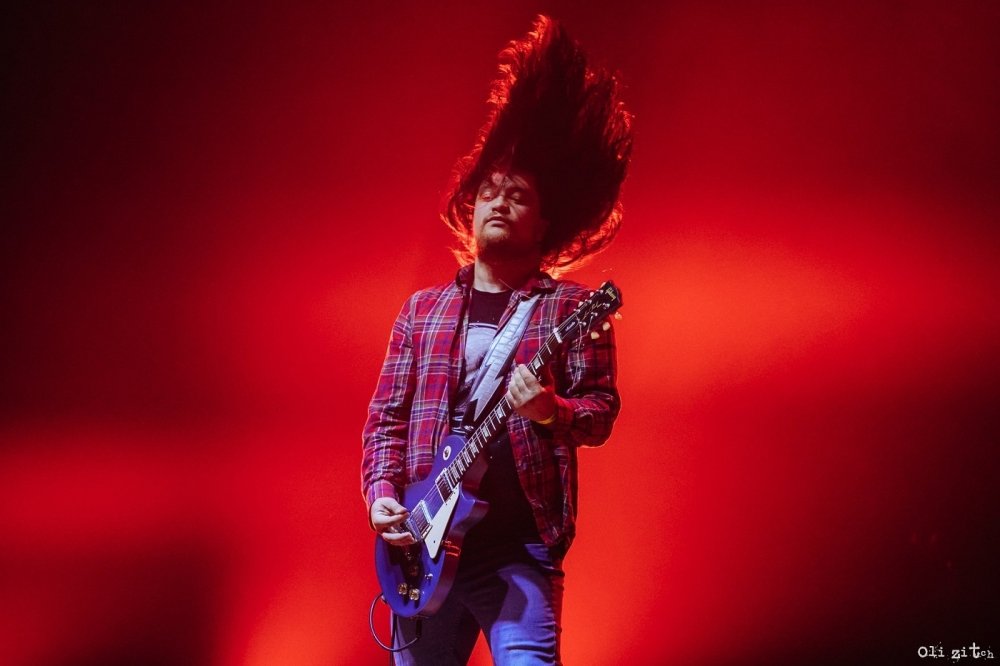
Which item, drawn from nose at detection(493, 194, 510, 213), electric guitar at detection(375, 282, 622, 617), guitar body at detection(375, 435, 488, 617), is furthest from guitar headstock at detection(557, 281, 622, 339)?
nose at detection(493, 194, 510, 213)

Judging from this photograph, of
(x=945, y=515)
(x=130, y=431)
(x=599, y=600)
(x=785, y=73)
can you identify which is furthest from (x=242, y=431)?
(x=945, y=515)

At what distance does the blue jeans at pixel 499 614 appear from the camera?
185 centimetres

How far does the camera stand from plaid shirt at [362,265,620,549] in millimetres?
1952

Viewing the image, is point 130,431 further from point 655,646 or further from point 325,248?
point 655,646

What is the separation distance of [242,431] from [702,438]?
1.94m

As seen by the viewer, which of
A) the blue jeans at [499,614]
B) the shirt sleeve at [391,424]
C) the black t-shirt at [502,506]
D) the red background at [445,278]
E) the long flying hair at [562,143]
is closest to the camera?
the blue jeans at [499,614]

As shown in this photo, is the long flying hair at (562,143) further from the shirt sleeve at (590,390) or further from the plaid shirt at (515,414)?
the shirt sleeve at (590,390)

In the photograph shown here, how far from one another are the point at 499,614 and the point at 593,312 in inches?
30.5

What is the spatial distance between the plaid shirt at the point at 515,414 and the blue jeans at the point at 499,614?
3.9 inches

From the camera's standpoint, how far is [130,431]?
329 centimetres

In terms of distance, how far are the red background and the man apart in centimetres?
71

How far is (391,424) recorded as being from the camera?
2309mm

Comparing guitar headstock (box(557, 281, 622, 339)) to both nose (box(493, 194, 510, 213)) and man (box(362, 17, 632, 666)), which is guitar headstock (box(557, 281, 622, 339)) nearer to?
man (box(362, 17, 632, 666))

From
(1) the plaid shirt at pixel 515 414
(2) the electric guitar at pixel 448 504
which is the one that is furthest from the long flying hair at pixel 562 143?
(2) the electric guitar at pixel 448 504
